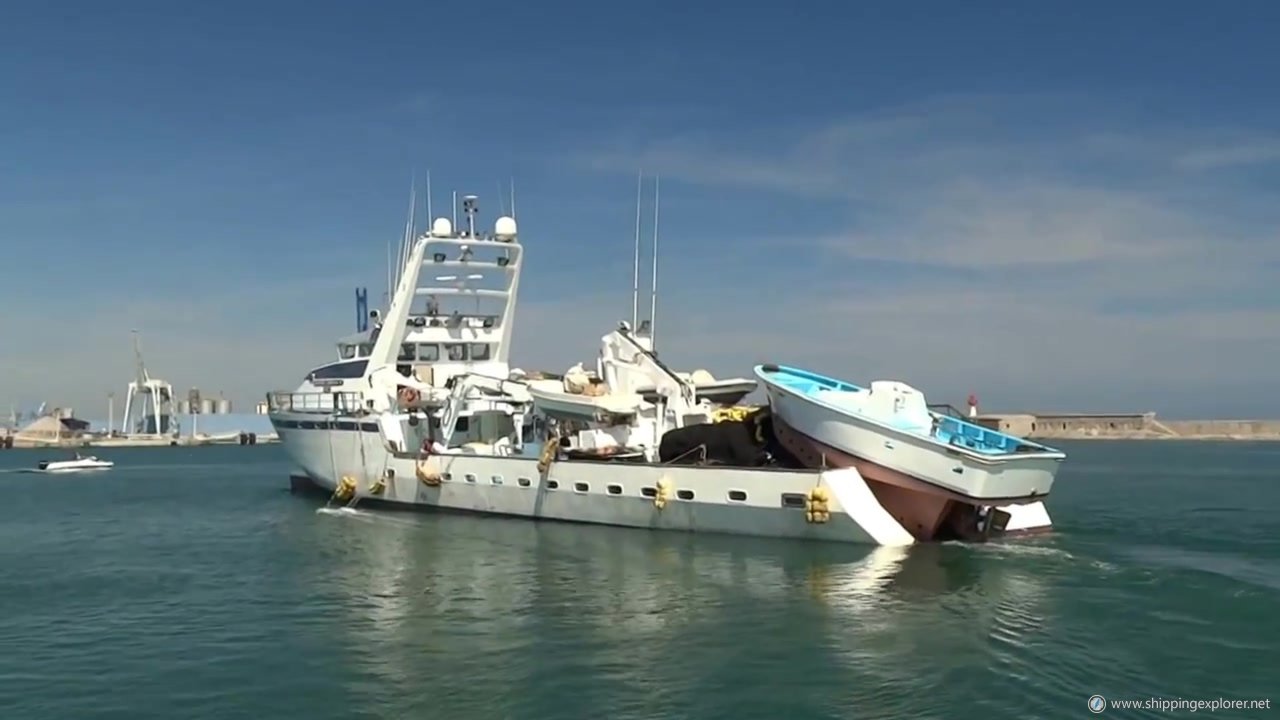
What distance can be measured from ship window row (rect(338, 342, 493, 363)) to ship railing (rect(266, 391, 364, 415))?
2.33 metres

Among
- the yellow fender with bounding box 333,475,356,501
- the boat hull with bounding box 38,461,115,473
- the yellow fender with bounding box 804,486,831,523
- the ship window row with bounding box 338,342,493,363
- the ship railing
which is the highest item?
the ship window row with bounding box 338,342,493,363

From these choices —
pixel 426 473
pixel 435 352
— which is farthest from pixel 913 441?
pixel 435 352

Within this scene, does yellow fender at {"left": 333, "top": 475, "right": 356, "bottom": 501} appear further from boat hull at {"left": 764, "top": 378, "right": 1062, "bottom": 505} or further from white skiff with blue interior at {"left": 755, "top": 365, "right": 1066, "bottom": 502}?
boat hull at {"left": 764, "top": 378, "right": 1062, "bottom": 505}

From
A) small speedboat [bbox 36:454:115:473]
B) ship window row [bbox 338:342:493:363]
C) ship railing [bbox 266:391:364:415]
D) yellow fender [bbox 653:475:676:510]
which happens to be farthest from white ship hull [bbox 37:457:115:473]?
yellow fender [bbox 653:475:676:510]

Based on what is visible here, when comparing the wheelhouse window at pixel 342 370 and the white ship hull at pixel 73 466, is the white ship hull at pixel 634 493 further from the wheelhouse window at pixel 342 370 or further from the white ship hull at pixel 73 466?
the white ship hull at pixel 73 466

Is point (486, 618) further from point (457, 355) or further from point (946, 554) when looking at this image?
point (457, 355)

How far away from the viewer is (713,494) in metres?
27.9

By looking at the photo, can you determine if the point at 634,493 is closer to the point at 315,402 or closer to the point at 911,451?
the point at 911,451

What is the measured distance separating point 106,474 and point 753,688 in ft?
241

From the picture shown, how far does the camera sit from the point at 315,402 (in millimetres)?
41281

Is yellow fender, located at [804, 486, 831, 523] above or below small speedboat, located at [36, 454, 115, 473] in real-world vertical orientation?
above

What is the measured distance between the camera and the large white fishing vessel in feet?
88.8

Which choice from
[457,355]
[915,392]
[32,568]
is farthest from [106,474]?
[915,392]

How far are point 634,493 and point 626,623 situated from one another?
11.0m
